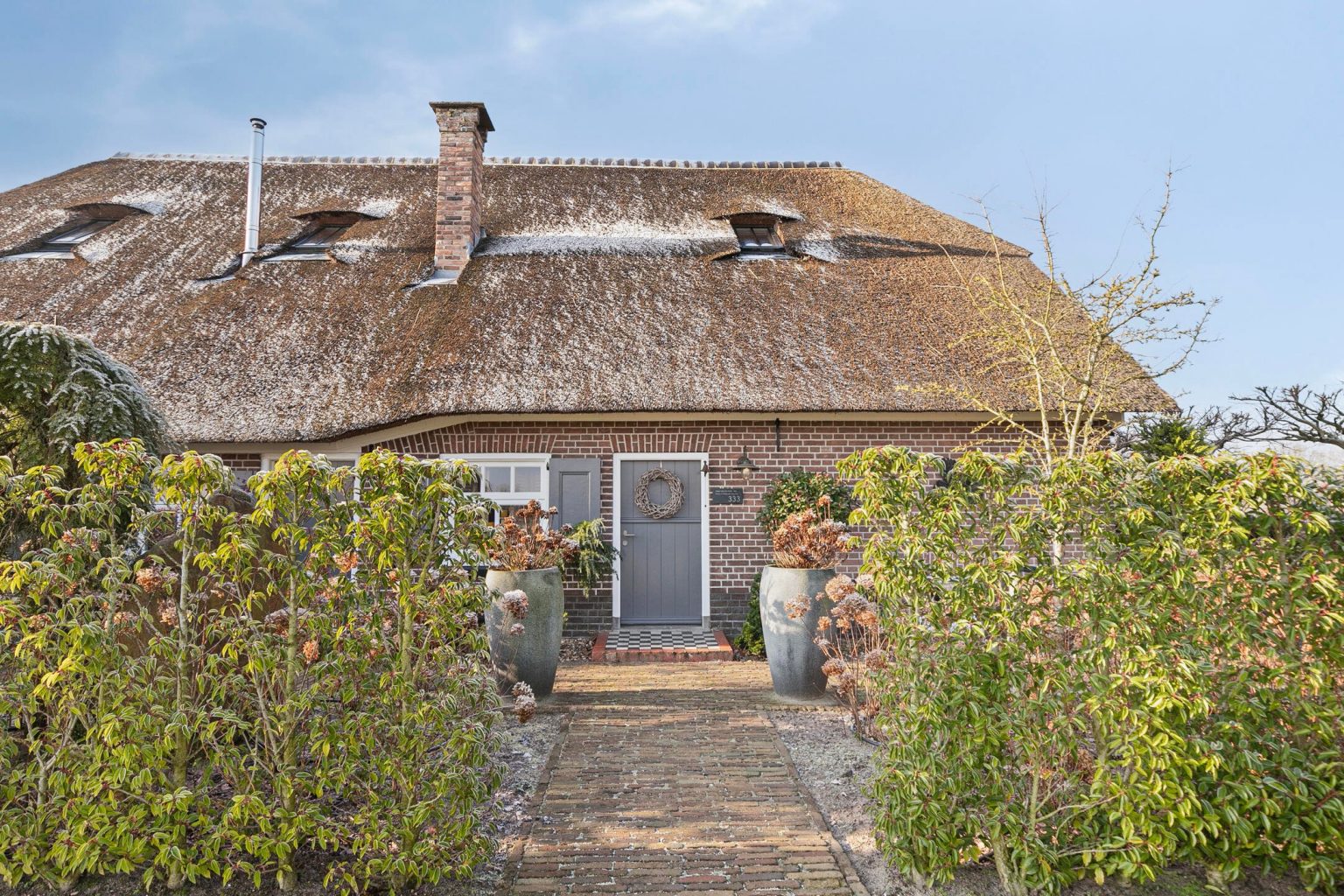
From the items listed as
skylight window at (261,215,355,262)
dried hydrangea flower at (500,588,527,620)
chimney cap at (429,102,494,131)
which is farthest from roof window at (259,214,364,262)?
dried hydrangea flower at (500,588,527,620)

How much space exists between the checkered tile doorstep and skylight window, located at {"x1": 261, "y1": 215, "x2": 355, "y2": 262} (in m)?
6.62

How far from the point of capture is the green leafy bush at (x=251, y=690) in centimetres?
292

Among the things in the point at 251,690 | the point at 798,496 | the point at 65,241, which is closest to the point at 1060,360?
the point at 798,496

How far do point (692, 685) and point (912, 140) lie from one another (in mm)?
8796

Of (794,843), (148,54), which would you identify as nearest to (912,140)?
(148,54)

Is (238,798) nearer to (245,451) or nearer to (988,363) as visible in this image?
(245,451)

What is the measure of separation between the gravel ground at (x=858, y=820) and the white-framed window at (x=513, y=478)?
157 inches

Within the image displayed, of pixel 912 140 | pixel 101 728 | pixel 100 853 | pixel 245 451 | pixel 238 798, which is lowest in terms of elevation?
pixel 100 853

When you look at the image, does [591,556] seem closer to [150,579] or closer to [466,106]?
[150,579]

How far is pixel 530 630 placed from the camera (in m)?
5.61

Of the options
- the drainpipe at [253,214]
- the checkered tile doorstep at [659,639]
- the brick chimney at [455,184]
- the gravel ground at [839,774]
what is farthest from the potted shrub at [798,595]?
the drainpipe at [253,214]

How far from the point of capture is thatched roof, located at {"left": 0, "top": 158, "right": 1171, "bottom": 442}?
816 centimetres

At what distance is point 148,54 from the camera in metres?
7.72

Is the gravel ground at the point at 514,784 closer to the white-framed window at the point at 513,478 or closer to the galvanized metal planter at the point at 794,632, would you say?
the galvanized metal planter at the point at 794,632
